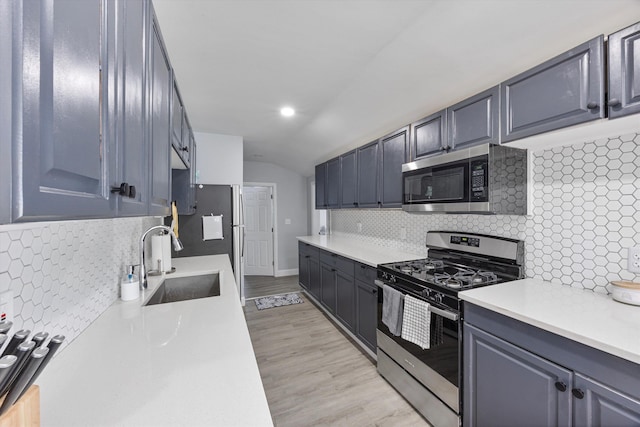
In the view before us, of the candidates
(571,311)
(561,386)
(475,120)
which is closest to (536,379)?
(561,386)

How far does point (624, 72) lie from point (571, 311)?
1071 mm

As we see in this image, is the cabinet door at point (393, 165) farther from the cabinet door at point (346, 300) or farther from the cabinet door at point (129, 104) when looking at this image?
the cabinet door at point (129, 104)

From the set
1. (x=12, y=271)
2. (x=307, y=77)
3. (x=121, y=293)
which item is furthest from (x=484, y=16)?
(x=121, y=293)

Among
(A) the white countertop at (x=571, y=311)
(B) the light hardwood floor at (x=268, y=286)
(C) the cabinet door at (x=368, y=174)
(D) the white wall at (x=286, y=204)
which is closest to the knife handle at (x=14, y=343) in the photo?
(A) the white countertop at (x=571, y=311)

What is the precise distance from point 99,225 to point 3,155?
122cm

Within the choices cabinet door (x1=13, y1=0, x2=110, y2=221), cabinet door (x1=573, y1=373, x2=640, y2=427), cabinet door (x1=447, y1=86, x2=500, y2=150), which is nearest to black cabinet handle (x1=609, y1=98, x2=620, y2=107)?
cabinet door (x1=447, y1=86, x2=500, y2=150)

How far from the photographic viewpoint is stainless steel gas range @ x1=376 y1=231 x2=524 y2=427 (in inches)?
61.5

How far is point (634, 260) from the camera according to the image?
1327 millimetres

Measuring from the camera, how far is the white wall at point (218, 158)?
12.2ft

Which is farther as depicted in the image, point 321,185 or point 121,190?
point 321,185

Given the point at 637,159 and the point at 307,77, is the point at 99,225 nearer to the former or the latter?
the point at 307,77

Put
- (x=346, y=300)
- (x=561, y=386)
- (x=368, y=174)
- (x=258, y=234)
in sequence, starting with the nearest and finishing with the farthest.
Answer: (x=561, y=386) < (x=346, y=300) < (x=368, y=174) < (x=258, y=234)

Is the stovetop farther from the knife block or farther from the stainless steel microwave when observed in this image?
the knife block

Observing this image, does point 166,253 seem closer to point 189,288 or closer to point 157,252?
point 157,252
